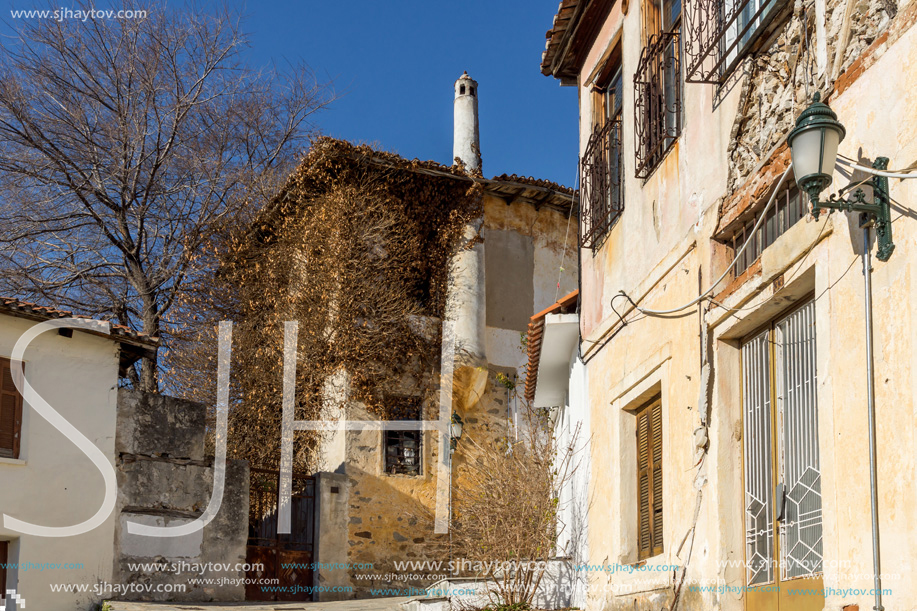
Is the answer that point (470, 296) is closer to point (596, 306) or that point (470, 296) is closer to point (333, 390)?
point (333, 390)

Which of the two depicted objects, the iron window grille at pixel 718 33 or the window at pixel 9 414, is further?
the window at pixel 9 414

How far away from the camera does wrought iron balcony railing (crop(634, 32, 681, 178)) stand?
8.16 metres

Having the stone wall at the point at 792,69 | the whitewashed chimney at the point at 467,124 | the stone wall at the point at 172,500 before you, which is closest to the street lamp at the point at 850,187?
the stone wall at the point at 792,69

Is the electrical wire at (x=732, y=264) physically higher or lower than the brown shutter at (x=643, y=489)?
higher

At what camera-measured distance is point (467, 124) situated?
21.4 meters

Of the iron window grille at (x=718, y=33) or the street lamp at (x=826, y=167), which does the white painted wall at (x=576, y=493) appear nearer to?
the iron window grille at (x=718, y=33)

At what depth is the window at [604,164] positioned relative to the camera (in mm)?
9805

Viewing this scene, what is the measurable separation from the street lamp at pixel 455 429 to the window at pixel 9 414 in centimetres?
713

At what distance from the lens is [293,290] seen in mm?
18438

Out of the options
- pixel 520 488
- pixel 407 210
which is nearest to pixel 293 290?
pixel 407 210

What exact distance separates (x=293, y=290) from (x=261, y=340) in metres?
1.05

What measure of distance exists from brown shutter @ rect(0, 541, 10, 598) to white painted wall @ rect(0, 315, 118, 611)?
0.07m

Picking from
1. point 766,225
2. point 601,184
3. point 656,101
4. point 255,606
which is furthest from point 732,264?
point 255,606

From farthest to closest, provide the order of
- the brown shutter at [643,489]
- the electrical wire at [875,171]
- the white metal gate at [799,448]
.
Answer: the brown shutter at [643,489]
the white metal gate at [799,448]
the electrical wire at [875,171]
